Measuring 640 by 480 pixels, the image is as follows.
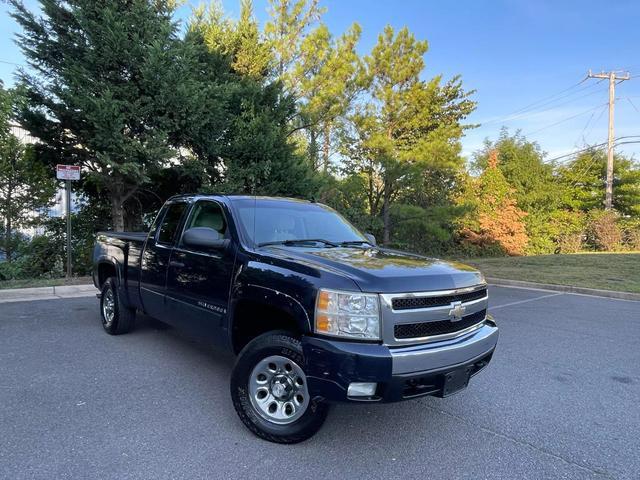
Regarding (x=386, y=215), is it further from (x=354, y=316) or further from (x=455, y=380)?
(x=354, y=316)

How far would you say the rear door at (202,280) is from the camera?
375 centimetres

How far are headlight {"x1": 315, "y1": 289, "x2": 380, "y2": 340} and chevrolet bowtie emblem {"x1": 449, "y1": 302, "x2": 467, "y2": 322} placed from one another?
0.68 metres

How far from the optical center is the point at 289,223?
4.28 meters

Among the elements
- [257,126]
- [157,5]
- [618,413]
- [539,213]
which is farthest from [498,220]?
[618,413]

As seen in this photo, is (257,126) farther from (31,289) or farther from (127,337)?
(127,337)

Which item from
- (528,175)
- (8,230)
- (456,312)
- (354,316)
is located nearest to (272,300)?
(354,316)

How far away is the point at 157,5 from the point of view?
34.2ft

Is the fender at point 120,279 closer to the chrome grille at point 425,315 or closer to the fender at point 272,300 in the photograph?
the fender at point 272,300

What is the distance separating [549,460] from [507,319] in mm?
4810

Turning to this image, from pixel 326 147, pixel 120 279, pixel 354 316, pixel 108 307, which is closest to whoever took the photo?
pixel 354 316

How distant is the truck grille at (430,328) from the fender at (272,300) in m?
0.63

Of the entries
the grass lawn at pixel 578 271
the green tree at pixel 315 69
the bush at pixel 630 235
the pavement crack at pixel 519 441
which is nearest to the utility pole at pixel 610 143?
the bush at pixel 630 235

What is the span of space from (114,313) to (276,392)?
136 inches

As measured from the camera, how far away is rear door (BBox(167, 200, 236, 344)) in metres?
3.75
